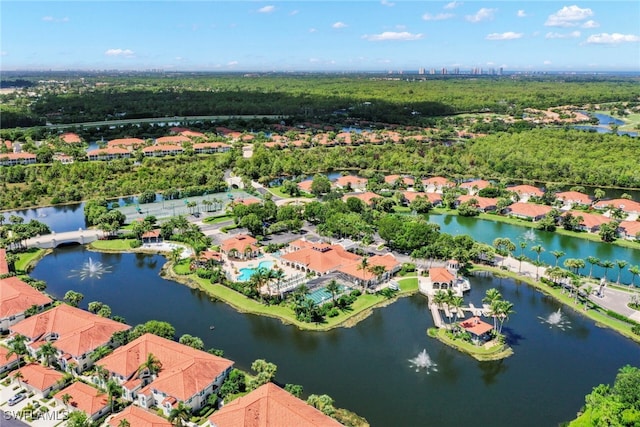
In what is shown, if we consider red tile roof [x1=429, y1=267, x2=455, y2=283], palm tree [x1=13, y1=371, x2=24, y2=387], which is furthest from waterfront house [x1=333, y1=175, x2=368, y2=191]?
palm tree [x1=13, y1=371, x2=24, y2=387]

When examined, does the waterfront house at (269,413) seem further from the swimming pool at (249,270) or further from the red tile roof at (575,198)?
the red tile roof at (575,198)

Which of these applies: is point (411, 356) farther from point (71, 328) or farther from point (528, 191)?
point (528, 191)

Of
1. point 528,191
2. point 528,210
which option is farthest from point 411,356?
point 528,191

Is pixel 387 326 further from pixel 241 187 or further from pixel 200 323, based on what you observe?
pixel 241 187

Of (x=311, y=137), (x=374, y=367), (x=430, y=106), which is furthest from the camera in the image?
(x=430, y=106)

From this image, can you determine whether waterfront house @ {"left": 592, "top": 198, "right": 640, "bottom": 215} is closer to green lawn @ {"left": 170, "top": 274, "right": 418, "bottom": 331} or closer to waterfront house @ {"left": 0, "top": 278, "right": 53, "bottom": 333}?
green lawn @ {"left": 170, "top": 274, "right": 418, "bottom": 331}

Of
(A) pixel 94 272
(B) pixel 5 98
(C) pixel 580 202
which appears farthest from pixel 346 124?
(B) pixel 5 98
